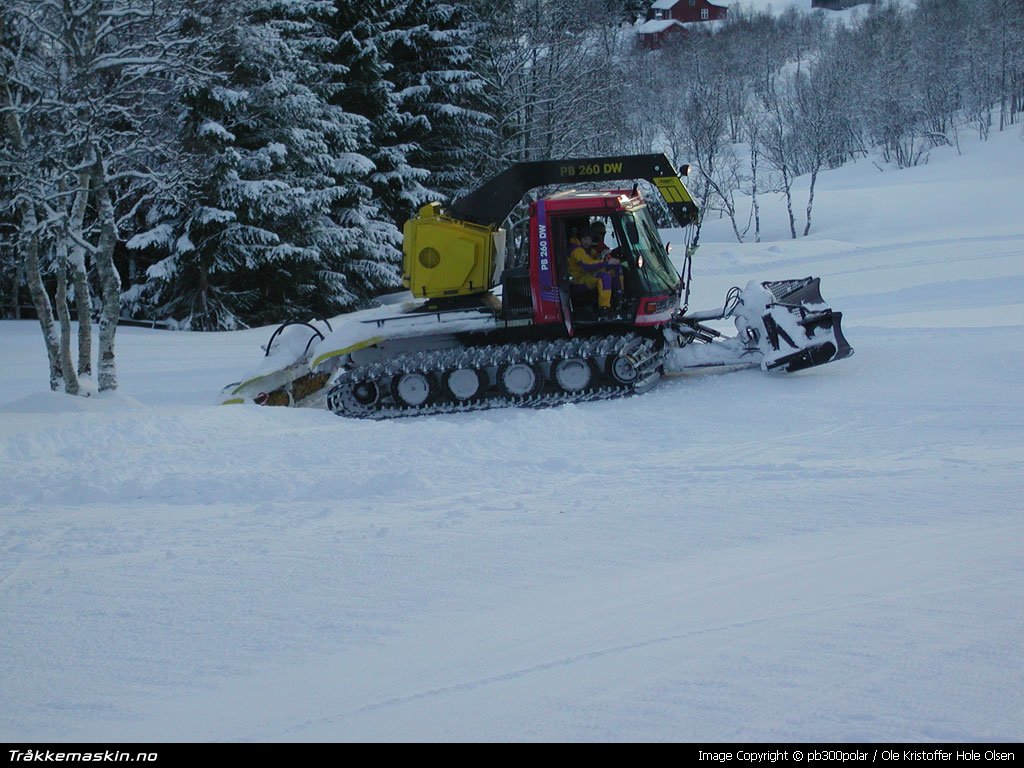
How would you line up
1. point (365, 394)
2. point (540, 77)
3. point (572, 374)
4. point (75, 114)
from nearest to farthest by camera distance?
point (572, 374)
point (365, 394)
point (75, 114)
point (540, 77)

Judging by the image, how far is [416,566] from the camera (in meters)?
5.68

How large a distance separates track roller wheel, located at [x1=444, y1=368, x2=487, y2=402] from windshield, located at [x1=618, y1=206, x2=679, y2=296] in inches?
83.9

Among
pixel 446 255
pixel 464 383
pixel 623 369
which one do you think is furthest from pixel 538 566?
pixel 446 255

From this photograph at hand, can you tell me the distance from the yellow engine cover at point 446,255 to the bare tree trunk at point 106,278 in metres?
4.42

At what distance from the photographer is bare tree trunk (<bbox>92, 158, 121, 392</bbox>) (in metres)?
13.2

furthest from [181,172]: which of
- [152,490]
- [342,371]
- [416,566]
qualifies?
[416,566]

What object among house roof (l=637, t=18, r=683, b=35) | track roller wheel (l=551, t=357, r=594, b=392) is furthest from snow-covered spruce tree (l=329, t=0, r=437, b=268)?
house roof (l=637, t=18, r=683, b=35)

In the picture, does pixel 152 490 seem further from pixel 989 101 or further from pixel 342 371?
pixel 989 101

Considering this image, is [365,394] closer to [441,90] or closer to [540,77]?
[540,77]

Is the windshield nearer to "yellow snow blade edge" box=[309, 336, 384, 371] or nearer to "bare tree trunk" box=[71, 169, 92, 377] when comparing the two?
"yellow snow blade edge" box=[309, 336, 384, 371]

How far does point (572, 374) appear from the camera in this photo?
35.9 ft

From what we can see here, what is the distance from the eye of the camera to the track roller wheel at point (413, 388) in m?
11.2

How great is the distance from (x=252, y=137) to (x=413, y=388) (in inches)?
499
